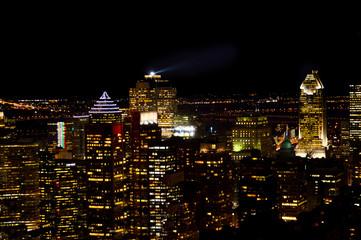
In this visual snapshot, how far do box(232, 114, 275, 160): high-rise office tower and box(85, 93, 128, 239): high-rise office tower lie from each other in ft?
27.2

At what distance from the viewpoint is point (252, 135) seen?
109 ft

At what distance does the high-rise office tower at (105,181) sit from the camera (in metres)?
23.5

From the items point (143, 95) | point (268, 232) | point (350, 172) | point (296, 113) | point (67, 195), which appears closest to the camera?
point (268, 232)

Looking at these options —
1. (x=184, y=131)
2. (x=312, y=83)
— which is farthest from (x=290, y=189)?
(x=312, y=83)

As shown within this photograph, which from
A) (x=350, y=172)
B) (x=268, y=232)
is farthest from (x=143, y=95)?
(x=268, y=232)

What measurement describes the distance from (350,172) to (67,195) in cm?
1026

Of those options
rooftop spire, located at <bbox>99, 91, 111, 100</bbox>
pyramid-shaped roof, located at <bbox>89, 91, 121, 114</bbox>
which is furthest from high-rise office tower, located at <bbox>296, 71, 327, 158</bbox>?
pyramid-shaped roof, located at <bbox>89, 91, 121, 114</bbox>

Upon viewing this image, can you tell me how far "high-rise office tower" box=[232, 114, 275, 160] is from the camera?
107 feet

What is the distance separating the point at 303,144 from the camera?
3531 centimetres

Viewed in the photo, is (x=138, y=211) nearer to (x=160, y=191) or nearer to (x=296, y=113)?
(x=160, y=191)

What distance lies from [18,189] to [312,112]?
1550 centimetres

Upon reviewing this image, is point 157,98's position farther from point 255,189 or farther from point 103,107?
point 255,189

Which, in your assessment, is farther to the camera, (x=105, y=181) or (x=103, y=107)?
(x=103, y=107)

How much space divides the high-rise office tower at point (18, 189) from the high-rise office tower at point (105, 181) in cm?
245
